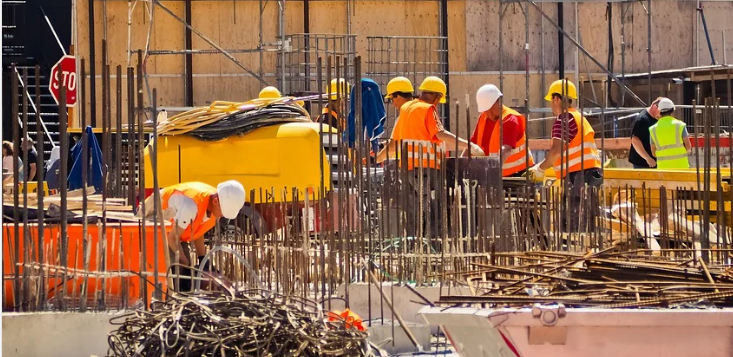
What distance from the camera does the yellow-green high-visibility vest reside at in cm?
1428

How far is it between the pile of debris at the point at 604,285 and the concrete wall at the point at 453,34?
55.1 ft

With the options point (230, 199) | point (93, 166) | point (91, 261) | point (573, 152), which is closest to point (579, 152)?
point (573, 152)

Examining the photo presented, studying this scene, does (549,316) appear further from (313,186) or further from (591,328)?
(313,186)

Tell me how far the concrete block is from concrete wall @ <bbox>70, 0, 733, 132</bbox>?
1509cm

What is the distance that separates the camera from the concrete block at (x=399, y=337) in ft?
27.9

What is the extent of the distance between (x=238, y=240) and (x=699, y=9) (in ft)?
53.8

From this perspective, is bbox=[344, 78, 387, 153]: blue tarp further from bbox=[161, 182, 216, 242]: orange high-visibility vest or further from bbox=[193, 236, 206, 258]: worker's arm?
bbox=[161, 182, 216, 242]: orange high-visibility vest

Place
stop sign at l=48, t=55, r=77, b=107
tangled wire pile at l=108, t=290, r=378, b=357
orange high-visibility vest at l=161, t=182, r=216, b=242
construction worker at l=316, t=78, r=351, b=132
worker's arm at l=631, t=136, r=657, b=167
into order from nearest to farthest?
tangled wire pile at l=108, t=290, r=378, b=357 → construction worker at l=316, t=78, r=351, b=132 → orange high-visibility vest at l=161, t=182, r=216, b=242 → worker's arm at l=631, t=136, r=657, b=167 → stop sign at l=48, t=55, r=77, b=107

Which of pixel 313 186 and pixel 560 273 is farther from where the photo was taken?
pixel 313 186

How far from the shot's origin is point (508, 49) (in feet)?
79.6

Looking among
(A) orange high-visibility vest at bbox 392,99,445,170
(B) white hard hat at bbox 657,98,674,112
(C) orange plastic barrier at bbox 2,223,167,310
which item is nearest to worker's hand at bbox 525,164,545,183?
(A) orange high-visibility vest at bbox 392,99,445,170

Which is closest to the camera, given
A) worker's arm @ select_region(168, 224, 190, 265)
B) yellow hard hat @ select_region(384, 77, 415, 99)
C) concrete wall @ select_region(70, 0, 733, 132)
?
worker's arm @ select_region(168, 224, 190, 265)

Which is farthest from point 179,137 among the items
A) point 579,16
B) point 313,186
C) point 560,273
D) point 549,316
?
point 579,16

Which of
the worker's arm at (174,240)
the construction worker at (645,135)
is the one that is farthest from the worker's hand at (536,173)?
the worker's arm at (174,240)
